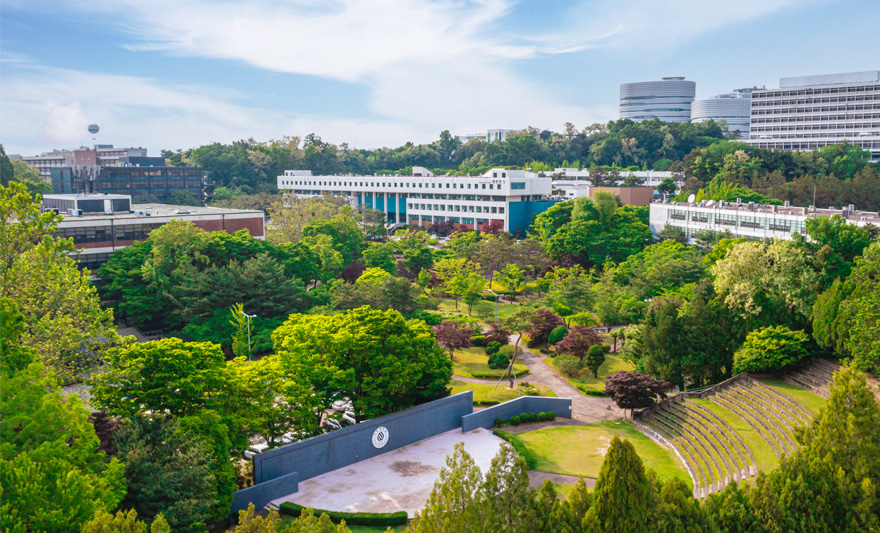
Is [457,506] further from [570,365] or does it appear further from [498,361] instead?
[498,361]

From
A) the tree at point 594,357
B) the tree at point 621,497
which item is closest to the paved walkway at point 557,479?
the tree at point 621,497

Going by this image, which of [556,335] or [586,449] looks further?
[556,335]

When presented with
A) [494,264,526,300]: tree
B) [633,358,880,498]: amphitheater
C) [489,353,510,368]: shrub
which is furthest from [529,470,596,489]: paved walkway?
[494,264,526,300]: tree

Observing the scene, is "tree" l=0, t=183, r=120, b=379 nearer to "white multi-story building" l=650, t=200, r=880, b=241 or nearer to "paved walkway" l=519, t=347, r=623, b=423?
"paved walkway" l=519, t=347, r=623, b=423

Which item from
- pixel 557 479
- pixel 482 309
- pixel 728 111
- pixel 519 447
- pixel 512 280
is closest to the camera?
pixel 557 479

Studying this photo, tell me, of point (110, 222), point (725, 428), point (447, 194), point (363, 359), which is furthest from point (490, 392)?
point (447, 194)

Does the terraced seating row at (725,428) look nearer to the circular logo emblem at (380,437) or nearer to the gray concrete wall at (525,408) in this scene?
the gray concrete wall at (525,408)
